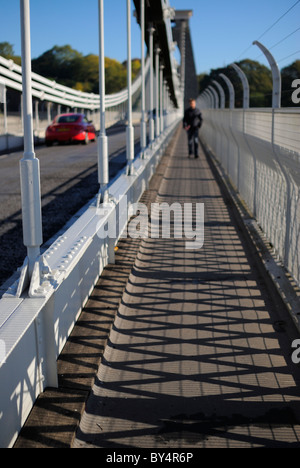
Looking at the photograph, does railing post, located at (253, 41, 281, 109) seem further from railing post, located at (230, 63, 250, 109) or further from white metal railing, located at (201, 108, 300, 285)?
railing post, located at (230, 63, 250, 109)

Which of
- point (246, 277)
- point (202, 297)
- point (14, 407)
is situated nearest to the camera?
point (14, 407)

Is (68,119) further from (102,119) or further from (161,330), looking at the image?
(161,330)

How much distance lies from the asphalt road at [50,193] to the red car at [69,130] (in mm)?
5257

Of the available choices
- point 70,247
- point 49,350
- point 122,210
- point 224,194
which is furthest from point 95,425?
point 224,194

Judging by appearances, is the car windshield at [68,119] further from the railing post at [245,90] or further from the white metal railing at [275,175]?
the white metal railing at [275,175]

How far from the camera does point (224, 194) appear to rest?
11.7m

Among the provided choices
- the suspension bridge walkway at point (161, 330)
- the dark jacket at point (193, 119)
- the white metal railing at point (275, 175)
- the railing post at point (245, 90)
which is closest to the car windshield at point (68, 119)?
the dark jacket at point (193, 119)

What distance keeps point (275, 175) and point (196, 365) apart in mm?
3243

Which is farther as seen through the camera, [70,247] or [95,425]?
[70,247]

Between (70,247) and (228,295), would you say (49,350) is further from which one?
(228,295)

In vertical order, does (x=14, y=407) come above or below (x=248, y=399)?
above

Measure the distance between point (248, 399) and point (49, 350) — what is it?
110 cm

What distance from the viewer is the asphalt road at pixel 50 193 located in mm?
6699

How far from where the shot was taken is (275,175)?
6.68 m
